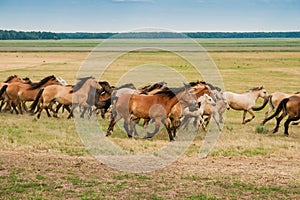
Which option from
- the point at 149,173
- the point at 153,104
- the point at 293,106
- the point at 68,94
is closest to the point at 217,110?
the point at 293,106

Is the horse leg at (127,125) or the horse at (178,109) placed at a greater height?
the horse at (178,109)

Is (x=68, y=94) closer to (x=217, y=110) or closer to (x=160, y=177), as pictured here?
(x=217, y=110)

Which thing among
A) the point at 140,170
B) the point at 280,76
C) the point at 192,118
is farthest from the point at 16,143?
the point at 280,76

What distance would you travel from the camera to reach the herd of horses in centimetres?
1354

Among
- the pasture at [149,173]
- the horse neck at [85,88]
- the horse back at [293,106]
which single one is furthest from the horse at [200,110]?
the horse neck at [85,88]

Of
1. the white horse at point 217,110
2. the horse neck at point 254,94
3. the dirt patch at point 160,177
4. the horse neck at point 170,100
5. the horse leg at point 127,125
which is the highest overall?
the horse neck at point 254,94

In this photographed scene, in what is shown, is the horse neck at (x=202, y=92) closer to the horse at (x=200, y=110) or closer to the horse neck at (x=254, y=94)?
the horse at (x=200, y=110)

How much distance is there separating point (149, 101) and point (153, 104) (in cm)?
17

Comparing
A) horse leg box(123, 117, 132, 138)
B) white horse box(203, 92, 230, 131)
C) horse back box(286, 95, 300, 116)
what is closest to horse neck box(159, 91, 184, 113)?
horse leg box(123, 117, 132, 138)

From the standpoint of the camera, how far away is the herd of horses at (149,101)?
533 inches

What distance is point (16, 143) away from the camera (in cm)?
1234

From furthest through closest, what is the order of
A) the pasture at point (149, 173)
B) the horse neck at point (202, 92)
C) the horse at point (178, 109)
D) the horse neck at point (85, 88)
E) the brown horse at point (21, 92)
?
the brown horse at point (21, 92) < the horse neck at point (85, 88) < the horse neck at point (202, 92) < the horse at point (178, 109) < the pasture at point (149, 173)

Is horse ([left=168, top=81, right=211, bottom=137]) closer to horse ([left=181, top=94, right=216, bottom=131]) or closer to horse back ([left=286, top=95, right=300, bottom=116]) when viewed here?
horse ([left=181, top=94, right=216, bottom=131])

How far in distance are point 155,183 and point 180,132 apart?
19.8 feet
